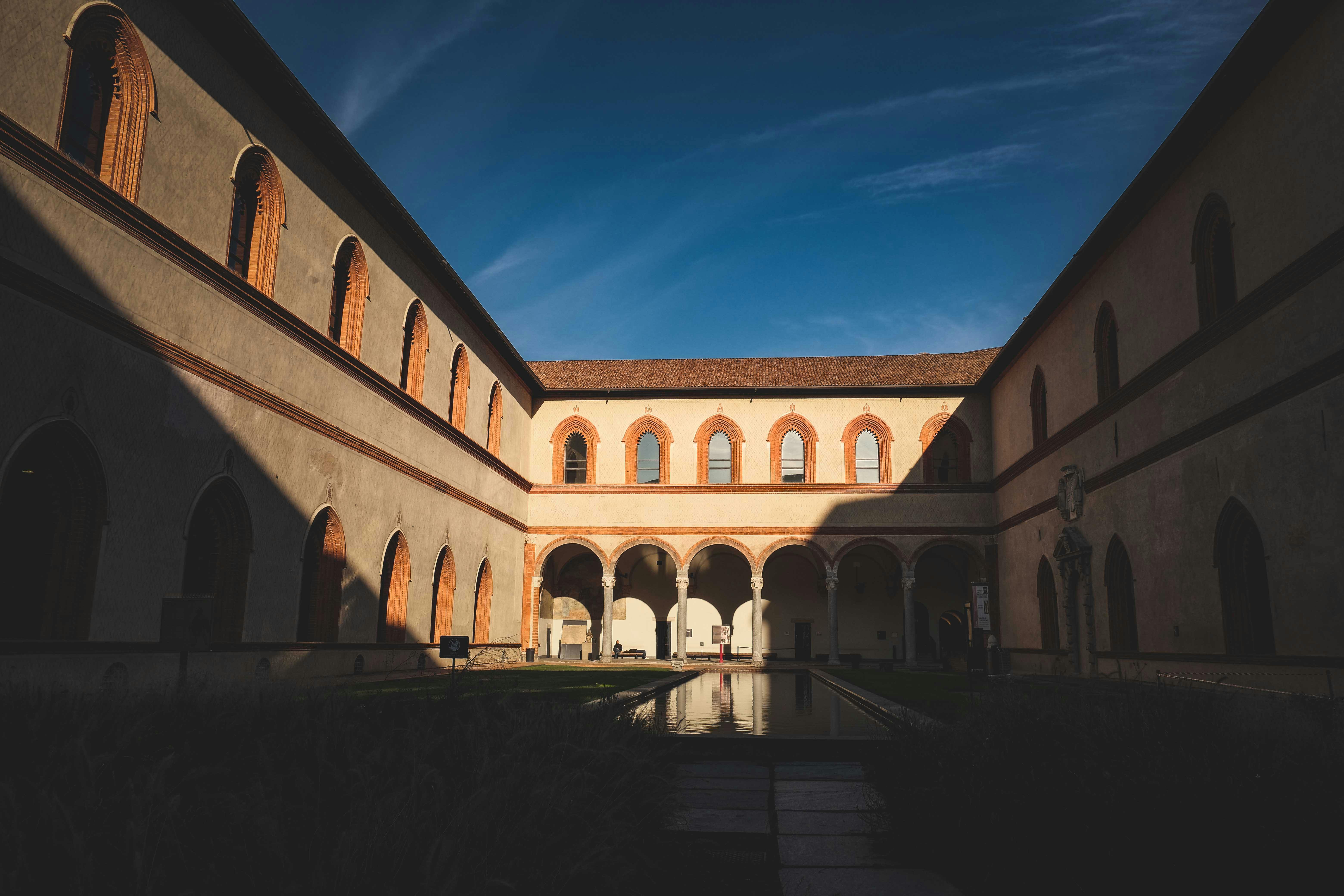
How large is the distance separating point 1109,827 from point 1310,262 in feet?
35.5

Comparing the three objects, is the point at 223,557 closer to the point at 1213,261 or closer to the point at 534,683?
the point at 534,683

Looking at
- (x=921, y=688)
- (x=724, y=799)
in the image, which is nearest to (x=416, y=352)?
(x=921, y=688)

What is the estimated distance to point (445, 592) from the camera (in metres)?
22.3

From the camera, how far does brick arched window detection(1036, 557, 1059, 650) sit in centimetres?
2252

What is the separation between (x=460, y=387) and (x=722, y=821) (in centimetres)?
1918

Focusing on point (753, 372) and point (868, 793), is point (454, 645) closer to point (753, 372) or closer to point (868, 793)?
point (868, 793)

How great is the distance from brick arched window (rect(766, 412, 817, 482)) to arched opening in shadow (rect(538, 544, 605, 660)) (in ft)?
24.6

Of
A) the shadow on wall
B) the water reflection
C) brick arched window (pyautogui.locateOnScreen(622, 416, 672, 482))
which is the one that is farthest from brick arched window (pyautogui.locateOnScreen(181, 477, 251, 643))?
brick arched window (pyautogui.locateOnScreen(622, 416, 672, 482))

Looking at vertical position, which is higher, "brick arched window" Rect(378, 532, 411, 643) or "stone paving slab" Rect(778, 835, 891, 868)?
"brick arched window" Rect(378, 532, 411, 643)

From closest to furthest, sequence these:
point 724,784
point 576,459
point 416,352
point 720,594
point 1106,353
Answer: point 724,784 < point 1106,353 < point 416,352 < point 576,459 < point 720,594

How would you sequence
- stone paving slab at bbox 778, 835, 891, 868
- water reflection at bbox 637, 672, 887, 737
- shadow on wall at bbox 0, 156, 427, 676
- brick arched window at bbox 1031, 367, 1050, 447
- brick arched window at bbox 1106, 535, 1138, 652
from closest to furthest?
1. stone paving slab at bbox 778, 835, 891, 868
2. water reflection at bbox 637, 672, 887, 737
3. shadow on wall at bbox 0, 156, 427, 676
4. brick arched window at bbox 1106, 535, 1138, 652
5. brick arched window at bbox 1031, 367, 1050, 447

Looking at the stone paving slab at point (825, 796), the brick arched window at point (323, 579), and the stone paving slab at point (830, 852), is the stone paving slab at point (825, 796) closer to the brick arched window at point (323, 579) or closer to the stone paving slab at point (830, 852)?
the stone paving slab at point (830, 852)

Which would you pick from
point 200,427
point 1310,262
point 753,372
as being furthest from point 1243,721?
point 753,372

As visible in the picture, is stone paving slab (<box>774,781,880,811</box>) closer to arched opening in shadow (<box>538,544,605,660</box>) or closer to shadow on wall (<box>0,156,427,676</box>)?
shadow on wall (<box>0,156,427,676</box>)
